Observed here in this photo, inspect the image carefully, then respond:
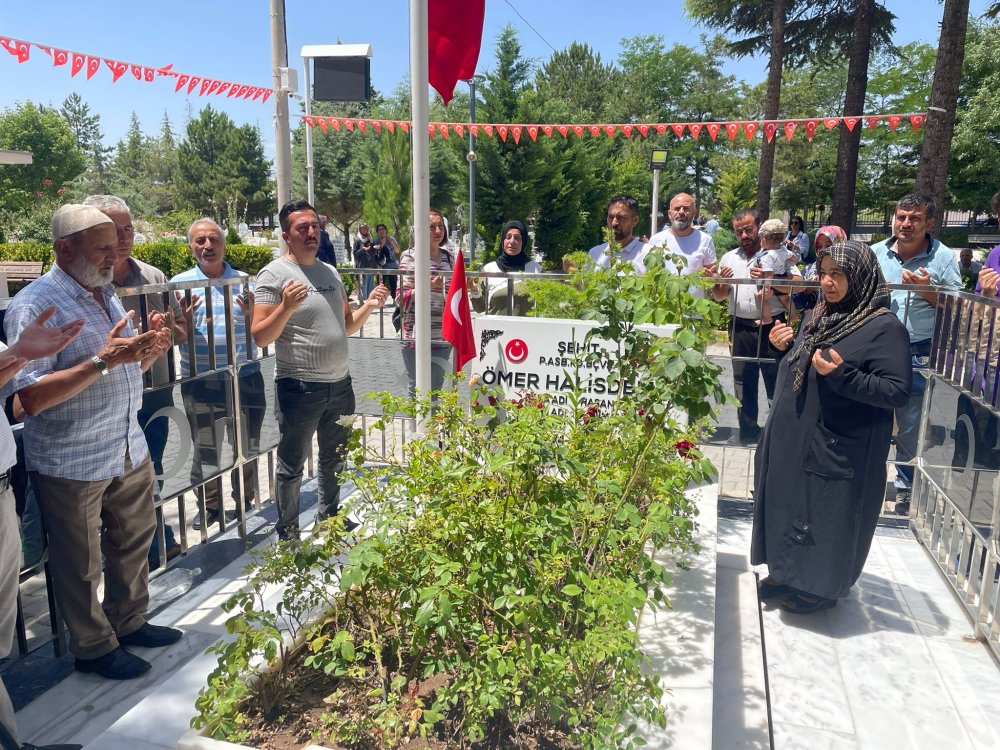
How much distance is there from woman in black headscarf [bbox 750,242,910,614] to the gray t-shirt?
2.23 meters

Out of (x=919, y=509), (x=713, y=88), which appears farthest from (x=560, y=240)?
(x=713, y=88)

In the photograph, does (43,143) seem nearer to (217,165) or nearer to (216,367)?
(217,165)

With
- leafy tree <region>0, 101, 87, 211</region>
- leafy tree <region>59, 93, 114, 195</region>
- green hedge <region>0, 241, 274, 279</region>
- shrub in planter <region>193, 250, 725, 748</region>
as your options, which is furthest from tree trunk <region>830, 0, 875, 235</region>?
leafy tree <region>59, 93, 114, 195</region>

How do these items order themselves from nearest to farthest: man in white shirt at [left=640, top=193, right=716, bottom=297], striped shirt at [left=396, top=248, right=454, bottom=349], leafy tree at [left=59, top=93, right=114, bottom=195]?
man in white shirt at [left=640, top=193, right=716, bottom=297]
striped shirt at [left=396, top=248, right=454, bottom=349]
leafy tree at [left=59, top=93, right=114, bottom=195]

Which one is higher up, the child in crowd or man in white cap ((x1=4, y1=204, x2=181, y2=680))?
the child in crowd

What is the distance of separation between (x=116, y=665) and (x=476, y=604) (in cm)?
176

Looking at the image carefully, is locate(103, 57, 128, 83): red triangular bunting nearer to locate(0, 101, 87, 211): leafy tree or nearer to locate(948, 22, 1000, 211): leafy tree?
locate(948, 22, 1000, 211): leafy tree

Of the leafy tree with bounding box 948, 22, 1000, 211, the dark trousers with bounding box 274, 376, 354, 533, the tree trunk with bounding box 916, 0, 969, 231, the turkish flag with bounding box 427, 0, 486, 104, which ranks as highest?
the leafy tree with bounding box 948, 22, 1000, 211

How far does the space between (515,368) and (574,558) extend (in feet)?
6.90

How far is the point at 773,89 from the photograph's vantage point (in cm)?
2089

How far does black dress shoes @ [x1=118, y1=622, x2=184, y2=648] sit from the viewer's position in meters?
3.17

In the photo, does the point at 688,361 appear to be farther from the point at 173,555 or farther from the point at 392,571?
the point at 173,555

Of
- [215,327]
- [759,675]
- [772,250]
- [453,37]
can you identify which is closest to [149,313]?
[215,327]

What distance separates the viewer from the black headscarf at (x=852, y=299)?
309 centimetres
